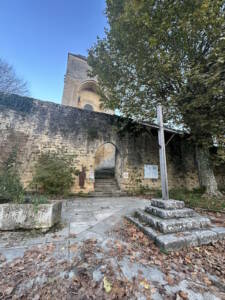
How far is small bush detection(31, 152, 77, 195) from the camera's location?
5.42m

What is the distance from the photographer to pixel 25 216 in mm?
2389

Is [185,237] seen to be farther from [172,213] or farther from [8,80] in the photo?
[8,80]

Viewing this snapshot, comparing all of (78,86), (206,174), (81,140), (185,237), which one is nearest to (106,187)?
(81,140)

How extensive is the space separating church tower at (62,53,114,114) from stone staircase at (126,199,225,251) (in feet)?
40.5

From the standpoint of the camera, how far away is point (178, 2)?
3854 millimetres

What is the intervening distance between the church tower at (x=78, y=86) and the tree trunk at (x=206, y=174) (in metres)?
9.97

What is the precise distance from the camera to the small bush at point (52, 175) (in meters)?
5.42

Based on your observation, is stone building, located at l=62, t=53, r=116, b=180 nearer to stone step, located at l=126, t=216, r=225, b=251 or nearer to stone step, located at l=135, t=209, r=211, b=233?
stone step, located at l=135, t=209, r=211, b=233

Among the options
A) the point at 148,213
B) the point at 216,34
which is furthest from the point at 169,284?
the point at 216,34

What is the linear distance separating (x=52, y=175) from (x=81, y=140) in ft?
7.41

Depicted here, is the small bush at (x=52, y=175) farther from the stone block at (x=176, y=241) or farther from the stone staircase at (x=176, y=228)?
the stone block at (x=176, y=241)

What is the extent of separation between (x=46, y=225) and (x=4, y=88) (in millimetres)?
8702

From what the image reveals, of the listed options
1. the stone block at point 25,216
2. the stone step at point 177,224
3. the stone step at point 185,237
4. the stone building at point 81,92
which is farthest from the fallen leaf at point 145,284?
the stone building at point 81,92

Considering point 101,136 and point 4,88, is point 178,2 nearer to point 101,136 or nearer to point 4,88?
point 101,136
